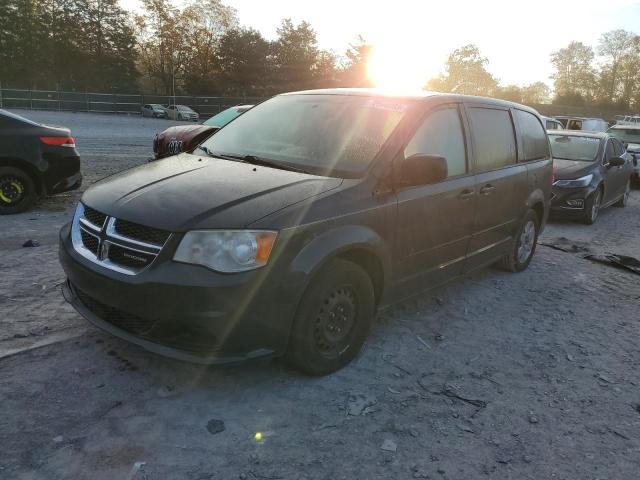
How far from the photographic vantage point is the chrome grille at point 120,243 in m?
3.01

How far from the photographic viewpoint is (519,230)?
5777 millimetres

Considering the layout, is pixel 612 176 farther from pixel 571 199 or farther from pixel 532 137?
pixel 532 137

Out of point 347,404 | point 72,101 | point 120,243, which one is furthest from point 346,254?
point 72,101

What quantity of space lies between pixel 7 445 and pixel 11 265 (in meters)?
2.97

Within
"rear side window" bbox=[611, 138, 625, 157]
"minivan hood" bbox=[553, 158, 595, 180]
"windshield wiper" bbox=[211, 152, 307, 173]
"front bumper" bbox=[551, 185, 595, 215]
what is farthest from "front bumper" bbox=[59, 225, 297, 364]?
"rear side window" bbox=[611, 138, 625, 157]

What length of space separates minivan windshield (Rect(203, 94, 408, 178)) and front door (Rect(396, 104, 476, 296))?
31cm

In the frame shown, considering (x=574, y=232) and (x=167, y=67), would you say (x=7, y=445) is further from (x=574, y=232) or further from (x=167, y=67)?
(x=167, y=67)

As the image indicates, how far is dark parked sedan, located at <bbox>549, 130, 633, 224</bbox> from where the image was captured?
9203 mm

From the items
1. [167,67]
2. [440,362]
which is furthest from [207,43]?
[440,362]

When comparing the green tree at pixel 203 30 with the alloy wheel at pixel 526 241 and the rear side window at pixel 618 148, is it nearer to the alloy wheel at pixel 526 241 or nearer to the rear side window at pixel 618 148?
the rear side window at pixel 618 148

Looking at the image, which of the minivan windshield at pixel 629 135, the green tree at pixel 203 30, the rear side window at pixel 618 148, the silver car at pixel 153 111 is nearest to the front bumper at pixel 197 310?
the rear side window at pixel 618 148

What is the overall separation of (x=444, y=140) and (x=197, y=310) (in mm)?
2430

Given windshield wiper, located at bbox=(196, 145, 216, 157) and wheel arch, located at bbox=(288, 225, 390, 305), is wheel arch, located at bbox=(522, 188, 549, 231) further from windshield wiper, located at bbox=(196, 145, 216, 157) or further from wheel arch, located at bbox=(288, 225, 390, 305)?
windshield wiper, located at bbox=(196, 145, 216, 157)

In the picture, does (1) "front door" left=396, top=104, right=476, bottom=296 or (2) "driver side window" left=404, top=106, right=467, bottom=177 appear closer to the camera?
(1) "front door" left=396, top=104, right=476, bottom=296
